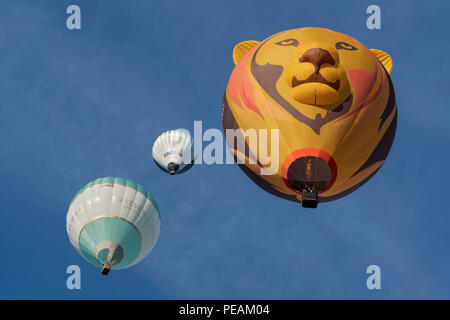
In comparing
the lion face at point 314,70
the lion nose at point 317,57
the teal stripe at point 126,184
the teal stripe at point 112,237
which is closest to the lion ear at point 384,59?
the lion face at point 314,70

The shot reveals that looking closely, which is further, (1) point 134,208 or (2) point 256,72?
(1) point 134,208

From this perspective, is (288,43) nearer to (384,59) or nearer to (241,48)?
(241,48)

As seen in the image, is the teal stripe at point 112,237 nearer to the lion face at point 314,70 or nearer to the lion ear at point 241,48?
the lion ear at point 241,48

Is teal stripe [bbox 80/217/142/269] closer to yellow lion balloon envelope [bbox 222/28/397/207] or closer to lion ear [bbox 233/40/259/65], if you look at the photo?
yellow lion balloon envelope [bbox 222/28/397/207]

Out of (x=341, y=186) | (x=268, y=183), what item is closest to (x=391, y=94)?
(x=341, y=186)

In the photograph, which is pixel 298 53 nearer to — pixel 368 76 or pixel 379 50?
pixel 368 76
